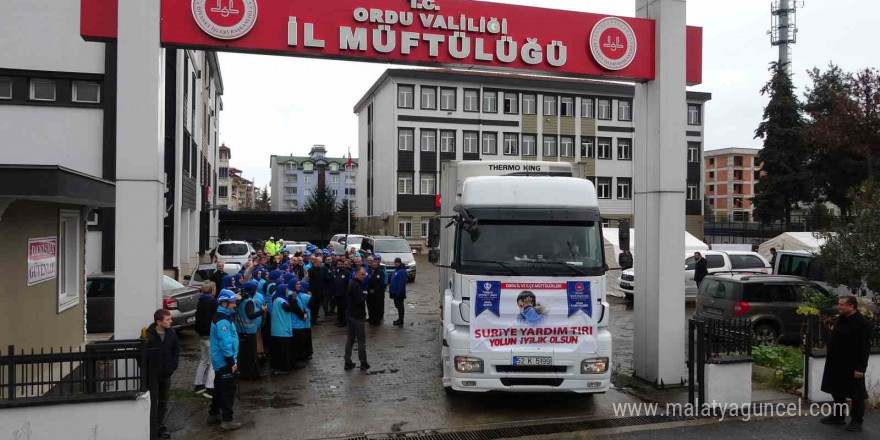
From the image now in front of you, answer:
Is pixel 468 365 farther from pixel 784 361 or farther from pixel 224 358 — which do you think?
pixel 784 361

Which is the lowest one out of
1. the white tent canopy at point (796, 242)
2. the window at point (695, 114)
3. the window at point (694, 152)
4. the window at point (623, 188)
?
the white tent canopy at point (796, 242)

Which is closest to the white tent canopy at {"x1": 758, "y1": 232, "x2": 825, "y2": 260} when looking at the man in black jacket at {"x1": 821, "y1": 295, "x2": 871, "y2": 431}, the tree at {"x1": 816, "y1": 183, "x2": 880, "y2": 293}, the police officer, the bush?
the tree at {"x1": 816, "y1": 183, "x2": 880, "y2": 293}

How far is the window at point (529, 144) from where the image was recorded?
50.6 m

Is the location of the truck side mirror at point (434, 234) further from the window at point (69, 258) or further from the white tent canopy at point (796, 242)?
the white tent canopy at point (796, 242)

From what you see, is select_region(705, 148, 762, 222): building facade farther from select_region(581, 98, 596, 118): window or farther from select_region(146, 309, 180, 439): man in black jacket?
select_region(146, 309, 180, 439): man in black jacket

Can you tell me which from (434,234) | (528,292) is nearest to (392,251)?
(434,234)

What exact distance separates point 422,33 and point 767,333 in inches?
372

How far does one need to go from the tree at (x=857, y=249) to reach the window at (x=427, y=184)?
122ft

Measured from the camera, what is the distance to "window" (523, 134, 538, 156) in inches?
1992

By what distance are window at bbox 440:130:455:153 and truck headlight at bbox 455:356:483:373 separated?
41.5 m

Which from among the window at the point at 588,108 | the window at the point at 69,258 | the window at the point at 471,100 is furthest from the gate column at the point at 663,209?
the window at the point at 588,108

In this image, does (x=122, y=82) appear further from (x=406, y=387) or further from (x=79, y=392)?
(x=406, y=387)

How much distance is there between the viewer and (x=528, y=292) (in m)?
8.18

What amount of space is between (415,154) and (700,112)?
80.9ft
